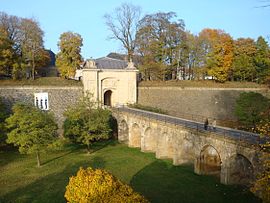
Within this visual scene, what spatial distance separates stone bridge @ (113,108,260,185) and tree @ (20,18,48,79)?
50.3ft

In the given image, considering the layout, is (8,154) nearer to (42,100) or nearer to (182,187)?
(42,100)

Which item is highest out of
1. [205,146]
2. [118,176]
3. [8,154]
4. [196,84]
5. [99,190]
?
[196,84]

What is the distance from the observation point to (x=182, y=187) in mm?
15320

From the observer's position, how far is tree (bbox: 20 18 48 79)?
1251 inches

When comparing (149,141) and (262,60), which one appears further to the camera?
(262,60)

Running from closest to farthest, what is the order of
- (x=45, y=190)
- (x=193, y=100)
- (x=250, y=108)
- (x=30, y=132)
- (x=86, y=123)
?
(x=45, y=190)
(x=30, y=132)
(x=250, y=108)
(x=86, y=123)
(x=193, y=100)

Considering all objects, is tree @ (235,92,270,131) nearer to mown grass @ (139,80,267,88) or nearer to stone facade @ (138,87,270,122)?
stone facade @ (138,87,270,122)

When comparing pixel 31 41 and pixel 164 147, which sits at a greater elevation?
pixel 31 41

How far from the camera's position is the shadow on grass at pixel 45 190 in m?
14.5

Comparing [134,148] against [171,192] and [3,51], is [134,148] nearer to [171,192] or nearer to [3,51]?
[171,192]

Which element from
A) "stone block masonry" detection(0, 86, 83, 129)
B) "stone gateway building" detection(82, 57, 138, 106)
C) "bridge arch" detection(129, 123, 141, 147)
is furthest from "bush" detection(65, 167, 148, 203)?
"stone gateway building" detection(82, 57, 138, 106)

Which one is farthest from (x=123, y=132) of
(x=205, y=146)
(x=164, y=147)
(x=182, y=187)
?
(x=182, y=187)

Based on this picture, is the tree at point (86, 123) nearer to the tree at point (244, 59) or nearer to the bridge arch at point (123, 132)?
the bridge arch at point (123, 132)

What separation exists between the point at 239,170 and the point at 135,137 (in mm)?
12378
